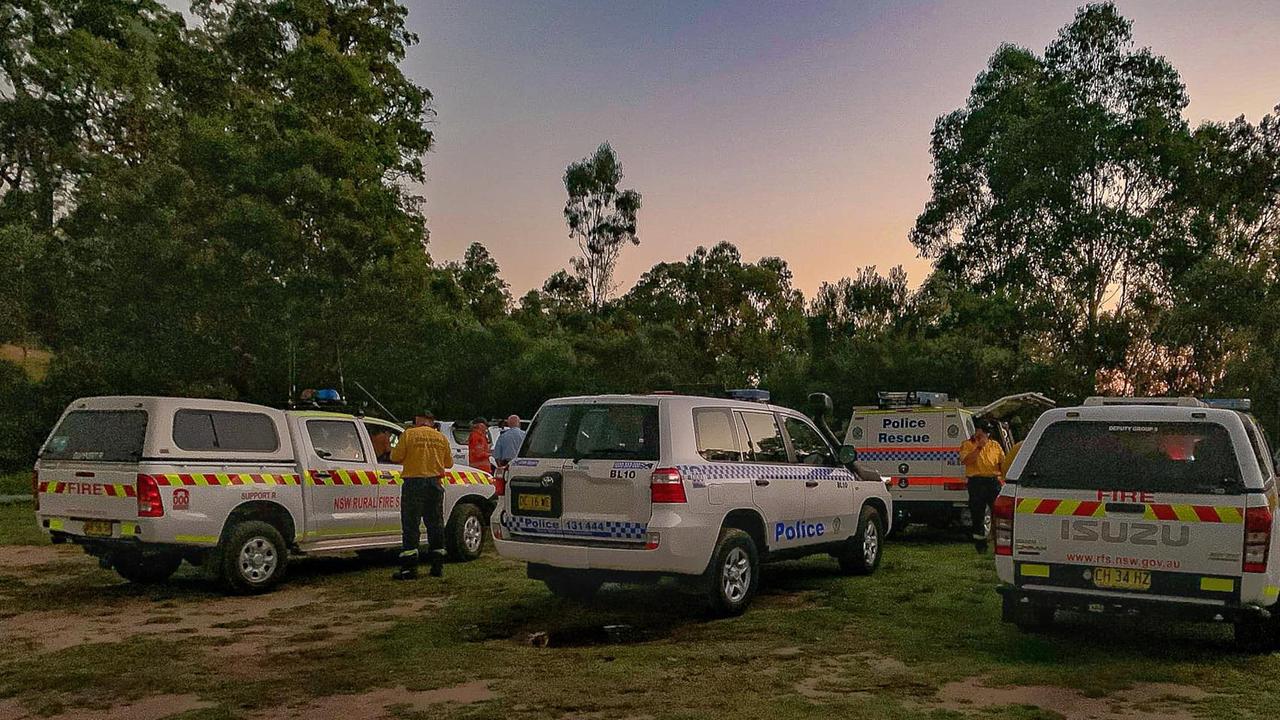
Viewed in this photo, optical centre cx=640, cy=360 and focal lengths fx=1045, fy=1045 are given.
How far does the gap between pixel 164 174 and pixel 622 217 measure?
1062 inches

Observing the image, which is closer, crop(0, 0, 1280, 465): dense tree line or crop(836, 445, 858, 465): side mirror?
crop(836, 445, 858, 465): side mirror

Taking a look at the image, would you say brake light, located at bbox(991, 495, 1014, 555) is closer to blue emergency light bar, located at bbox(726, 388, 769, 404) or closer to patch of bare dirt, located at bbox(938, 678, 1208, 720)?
patch of bare dirt, located at bbox(938, 678, 1208, 720)

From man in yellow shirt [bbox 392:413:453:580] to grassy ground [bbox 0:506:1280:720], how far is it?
66 centimetres

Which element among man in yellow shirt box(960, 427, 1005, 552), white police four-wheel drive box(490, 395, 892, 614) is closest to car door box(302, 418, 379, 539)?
white police four-wheel drive box(490, 395, 892, 614)

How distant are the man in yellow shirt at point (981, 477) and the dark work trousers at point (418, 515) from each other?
22.2ft

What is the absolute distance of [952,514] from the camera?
1444cm

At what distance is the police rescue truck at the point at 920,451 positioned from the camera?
47.3 feet

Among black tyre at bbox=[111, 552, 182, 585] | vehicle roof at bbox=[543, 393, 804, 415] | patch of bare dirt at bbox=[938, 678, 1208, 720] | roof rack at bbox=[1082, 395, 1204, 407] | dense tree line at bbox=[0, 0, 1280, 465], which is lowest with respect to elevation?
patch of bare dirt at bbox=[938, 678, 1208, 720]

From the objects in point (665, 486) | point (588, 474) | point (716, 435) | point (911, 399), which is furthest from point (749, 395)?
point (911, 399)

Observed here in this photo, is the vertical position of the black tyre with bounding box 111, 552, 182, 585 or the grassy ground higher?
the black tyre with bounding box 111, 552, 182, 585

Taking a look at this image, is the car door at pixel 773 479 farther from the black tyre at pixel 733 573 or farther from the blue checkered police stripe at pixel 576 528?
the blue checkered police stripe at pixel 576 528

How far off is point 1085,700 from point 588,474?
3.93m

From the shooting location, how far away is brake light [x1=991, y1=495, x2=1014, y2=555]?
290 inches

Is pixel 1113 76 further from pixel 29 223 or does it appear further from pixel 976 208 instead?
pixel 29 223
